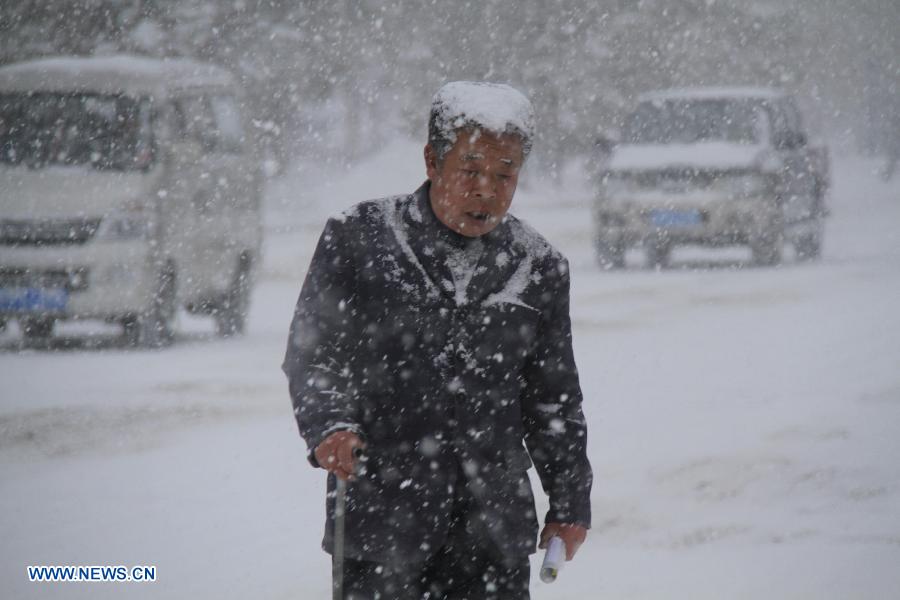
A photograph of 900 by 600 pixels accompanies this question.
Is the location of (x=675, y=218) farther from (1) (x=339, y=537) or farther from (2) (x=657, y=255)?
(1) (x=339, y=537)

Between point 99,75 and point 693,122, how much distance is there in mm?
7799

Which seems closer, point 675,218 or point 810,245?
point 675,218

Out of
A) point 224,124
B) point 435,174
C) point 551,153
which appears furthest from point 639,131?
point 551,153

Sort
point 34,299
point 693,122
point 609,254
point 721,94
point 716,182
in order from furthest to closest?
point 721,94 < point 693,122 < point 609,254 < point 716,182 < point 34,299

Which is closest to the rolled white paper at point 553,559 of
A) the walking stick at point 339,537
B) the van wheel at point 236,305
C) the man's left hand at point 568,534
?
the man's left hand at point 568,534

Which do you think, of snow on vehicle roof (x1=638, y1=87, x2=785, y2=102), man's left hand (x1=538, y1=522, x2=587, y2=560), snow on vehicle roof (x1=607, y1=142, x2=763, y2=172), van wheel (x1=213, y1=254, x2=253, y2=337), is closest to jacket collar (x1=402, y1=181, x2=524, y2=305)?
man's left hand (x1=538, y1=522, x2=587, y2=560)

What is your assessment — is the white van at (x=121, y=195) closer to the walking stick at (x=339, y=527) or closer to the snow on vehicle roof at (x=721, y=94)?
the snow on vehicle roof at (x=721, y=94)

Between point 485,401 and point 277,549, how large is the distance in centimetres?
291

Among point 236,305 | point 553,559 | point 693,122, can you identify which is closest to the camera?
point 553,559

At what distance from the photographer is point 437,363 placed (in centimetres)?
278

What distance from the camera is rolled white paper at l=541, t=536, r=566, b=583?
2.85m

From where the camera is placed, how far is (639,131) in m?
16.8

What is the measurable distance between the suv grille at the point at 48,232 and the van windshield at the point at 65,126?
551mm

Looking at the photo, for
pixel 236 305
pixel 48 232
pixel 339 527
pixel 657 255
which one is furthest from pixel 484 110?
pixel 657 255
